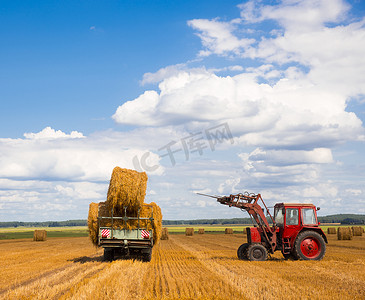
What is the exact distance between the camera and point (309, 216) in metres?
19.8

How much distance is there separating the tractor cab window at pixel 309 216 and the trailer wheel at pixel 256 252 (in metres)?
2.43

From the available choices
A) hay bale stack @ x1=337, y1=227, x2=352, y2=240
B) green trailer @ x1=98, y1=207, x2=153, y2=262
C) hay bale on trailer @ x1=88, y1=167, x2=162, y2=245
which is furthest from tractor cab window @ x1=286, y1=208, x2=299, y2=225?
hay bale stack @ x1=337, y1=227, x2=352, y2=240

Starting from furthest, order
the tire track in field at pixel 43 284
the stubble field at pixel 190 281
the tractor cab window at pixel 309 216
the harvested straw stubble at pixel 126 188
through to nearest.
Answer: the tractor cab window at pixel 309 216
the harvested straw stubble at pixel 126 188
the tire track in field at pixel 43 284
the stubble field at pixel 190 281

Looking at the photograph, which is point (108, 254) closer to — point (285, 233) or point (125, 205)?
point (125, 205)

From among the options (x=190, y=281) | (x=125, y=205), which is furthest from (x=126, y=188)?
(x=190, y=281)

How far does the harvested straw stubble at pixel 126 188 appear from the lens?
56.7 ft

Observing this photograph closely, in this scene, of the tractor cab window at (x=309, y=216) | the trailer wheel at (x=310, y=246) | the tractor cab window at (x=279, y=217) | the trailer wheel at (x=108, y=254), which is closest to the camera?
the trailer wheel at (x=108, y=254)

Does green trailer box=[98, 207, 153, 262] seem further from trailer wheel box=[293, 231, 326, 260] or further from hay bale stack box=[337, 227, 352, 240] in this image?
hay bale stack box=[337, 227, 352, 240]

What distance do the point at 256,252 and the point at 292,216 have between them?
2388 millimetres

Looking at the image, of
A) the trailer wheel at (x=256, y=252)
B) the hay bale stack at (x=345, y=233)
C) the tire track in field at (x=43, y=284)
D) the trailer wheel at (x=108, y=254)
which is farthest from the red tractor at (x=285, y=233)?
the hay bale stack at (x=345, y=233)

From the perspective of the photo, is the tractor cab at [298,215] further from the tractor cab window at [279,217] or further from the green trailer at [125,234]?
the green trailer at [125,234]

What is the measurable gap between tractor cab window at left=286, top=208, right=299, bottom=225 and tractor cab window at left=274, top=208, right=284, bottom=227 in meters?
0.29

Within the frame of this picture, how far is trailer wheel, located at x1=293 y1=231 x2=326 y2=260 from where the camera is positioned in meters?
19.2

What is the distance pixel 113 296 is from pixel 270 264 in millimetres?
9332
